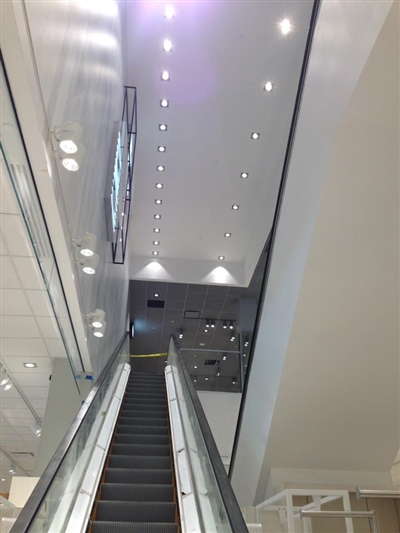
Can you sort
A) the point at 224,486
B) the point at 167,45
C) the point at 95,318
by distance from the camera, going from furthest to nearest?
the point at 167,45 < the point at 95,318 < the point at 224,486

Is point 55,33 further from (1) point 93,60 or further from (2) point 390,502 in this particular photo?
(2) point 390,502

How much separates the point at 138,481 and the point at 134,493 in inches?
17.3

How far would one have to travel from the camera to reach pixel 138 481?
4.75m

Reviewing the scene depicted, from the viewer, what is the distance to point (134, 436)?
19.9 feet

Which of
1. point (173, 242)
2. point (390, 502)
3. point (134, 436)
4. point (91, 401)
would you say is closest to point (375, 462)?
point (390, 502)

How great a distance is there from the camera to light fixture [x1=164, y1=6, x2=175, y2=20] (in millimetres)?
7311

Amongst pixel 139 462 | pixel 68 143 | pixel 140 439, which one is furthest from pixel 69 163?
pixel 140 439

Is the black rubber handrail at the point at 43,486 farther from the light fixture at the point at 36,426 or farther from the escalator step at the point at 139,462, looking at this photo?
the light fixture at the point at 36,426

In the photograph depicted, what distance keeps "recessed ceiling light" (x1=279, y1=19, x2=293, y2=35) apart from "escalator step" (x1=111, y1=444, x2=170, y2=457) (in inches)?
267

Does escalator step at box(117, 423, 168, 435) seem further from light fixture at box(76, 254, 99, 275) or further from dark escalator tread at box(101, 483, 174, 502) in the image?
light fixture at box(76, 254, 99, 275)

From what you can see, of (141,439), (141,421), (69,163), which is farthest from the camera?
(141,421)

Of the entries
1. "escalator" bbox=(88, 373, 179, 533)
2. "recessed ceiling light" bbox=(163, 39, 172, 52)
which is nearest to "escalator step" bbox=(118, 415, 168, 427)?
"escalator" bbox=(88, 373, 179, 533)

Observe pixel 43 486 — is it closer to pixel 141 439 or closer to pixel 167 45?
pixel 141 439

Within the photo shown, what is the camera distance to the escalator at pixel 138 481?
12.0 ft
